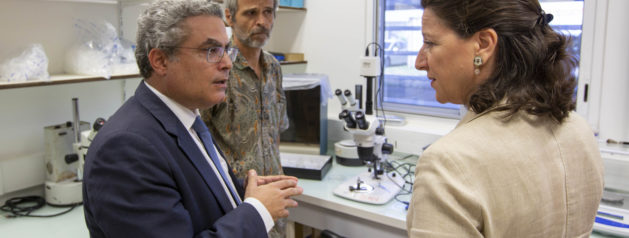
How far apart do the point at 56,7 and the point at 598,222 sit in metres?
2.42

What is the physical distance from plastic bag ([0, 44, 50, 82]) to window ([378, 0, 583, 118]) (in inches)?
76.1

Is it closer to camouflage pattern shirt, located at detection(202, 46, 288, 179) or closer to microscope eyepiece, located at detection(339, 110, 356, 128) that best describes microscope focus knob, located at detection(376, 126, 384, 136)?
microscope eyepiece, located at detection(339, 110, 356, 128)

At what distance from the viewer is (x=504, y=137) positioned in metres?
0.73

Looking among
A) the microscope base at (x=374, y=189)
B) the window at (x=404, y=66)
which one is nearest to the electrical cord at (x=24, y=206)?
the microscope base at (x=374, y=189)

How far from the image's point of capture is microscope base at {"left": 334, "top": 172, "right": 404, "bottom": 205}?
5.95 ft

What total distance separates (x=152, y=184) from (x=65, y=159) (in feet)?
4.31

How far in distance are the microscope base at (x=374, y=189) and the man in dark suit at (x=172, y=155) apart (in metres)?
0.66

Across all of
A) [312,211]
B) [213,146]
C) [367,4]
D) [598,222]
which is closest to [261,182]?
[213,146]

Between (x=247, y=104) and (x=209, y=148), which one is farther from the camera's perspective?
(x=247, y=104)

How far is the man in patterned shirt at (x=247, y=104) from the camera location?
1.68 metres

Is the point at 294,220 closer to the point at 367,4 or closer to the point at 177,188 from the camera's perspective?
the point at 177,188

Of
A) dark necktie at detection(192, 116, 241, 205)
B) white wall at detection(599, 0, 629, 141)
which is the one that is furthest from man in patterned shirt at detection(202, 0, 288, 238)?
white wall at detection(599, 0, 629, 141)

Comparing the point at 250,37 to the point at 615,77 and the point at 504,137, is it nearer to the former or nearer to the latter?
the point at 504,137

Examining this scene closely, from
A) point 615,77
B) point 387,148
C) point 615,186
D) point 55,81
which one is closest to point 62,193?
point 55,81
